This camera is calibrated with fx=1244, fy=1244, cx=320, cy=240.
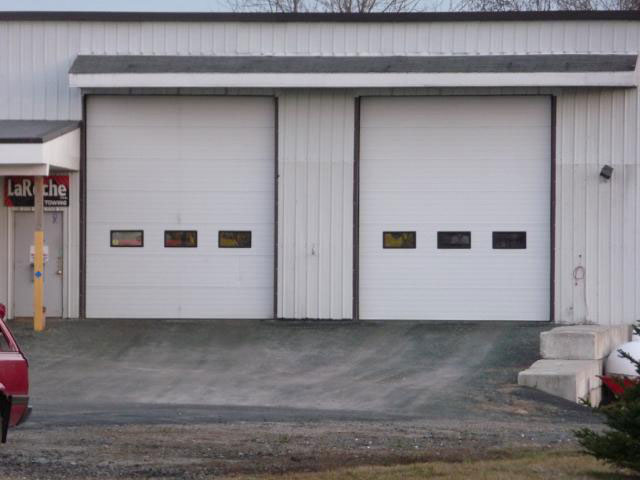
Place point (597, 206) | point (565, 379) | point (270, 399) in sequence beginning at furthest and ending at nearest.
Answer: point (597, 206) < point (565, 379) < point (270, 399)

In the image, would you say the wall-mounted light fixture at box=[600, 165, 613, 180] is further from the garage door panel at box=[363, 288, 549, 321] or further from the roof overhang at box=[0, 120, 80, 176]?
the roof overhang at box=[0, 120, 80, 176]

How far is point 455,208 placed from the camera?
88.2ft

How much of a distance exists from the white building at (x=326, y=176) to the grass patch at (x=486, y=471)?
14.5 m

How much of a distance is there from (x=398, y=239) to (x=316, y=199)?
1.98m

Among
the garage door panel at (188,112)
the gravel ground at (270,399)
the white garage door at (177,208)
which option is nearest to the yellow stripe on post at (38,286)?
the gravel ground at (270,399)

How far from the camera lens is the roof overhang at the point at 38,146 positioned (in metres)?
23.8

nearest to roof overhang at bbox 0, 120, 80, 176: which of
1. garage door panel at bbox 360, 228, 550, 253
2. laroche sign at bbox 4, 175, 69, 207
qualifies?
laroche sign at bbox 4, 175, 69, 207

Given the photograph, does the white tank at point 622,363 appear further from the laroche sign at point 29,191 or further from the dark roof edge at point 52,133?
the laroche sign at point 29,191

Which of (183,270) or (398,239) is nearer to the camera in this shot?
(398,239)

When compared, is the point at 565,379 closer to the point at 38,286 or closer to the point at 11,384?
the point at 11,384

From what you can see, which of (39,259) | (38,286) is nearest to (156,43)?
(39,259)

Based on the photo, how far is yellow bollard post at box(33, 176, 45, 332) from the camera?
24.7m

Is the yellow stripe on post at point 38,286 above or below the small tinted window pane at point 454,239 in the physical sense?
below

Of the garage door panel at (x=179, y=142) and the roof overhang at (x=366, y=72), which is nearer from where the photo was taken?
the roof overhang at (x=366, y=72)
